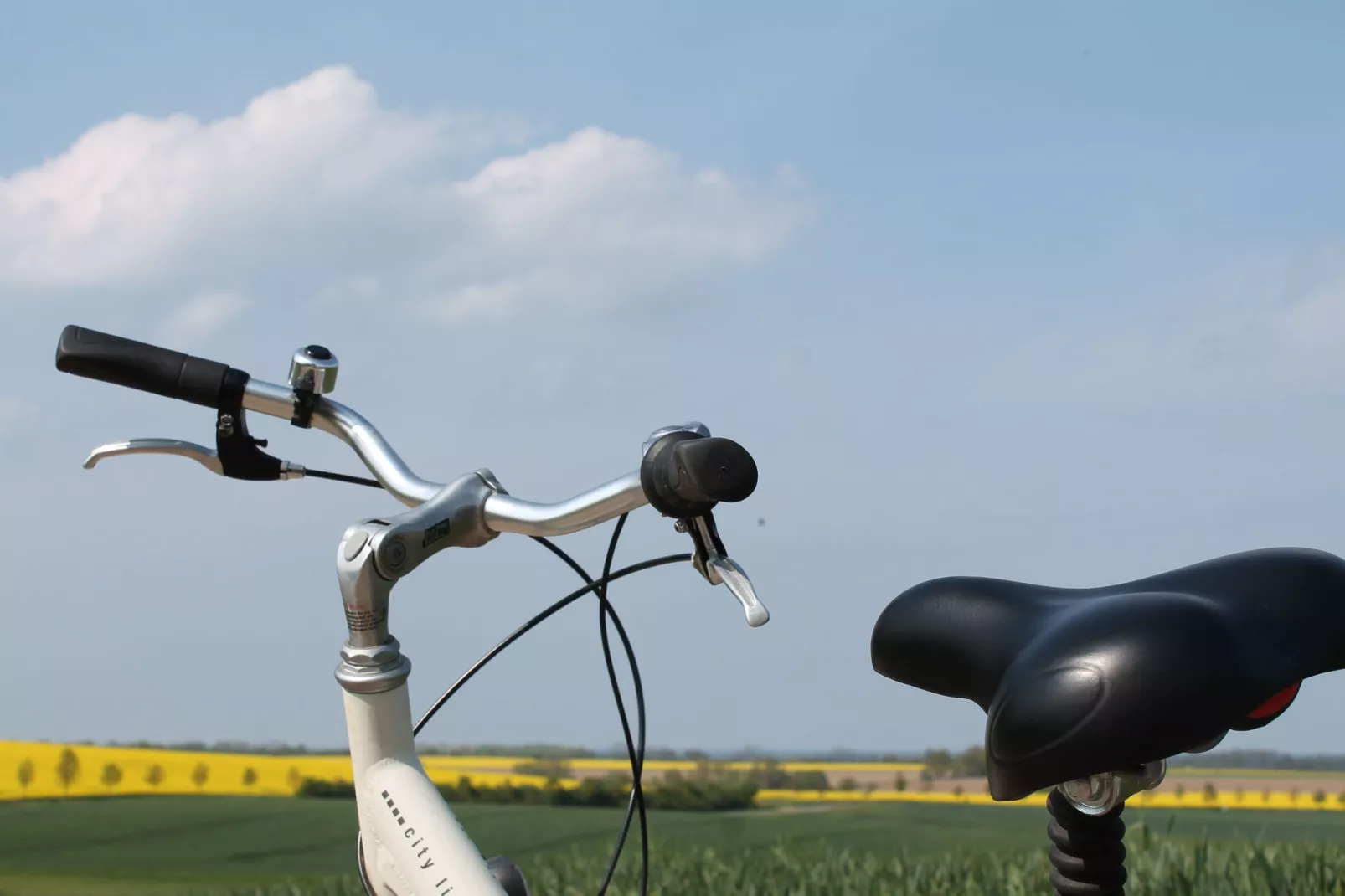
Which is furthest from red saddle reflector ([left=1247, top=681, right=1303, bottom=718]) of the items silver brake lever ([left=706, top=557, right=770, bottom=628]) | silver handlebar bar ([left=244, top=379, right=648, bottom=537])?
silver handlebar bar ([left=244, top=379, right=648, bottom=537])

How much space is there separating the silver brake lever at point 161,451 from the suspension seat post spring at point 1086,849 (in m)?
1.43

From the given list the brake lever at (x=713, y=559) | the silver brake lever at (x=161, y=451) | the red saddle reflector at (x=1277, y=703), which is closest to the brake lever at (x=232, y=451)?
the silver brake lever at (x=161, y=451)

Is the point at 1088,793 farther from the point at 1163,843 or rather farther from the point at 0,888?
the point at 0,888

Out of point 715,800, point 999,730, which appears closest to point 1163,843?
point 715,800

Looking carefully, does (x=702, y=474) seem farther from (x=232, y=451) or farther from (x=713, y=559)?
(x=232, y=451)

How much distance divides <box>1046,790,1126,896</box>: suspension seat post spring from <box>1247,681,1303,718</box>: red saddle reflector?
0.79 feet

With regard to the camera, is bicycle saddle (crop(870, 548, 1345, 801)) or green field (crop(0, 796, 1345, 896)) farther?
green field (crop(0, 796, 1345, 896))

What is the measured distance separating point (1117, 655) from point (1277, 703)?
37 centimetres

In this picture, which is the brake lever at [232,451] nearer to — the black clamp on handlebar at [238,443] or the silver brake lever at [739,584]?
the black clamp on handlebar at [238,443]

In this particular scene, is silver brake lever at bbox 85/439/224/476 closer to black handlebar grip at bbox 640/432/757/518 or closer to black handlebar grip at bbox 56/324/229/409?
black handlebar grip at bbox 56/324/229/409

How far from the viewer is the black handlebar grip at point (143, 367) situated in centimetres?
189

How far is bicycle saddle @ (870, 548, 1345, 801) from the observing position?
1.40 m

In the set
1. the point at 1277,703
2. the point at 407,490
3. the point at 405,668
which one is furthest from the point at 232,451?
the point at 1277,703

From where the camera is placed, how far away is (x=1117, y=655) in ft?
4.64
